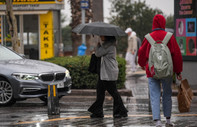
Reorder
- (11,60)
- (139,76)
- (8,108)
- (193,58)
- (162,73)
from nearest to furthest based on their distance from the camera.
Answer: (162,73) → (8,108) → (11,60) → (193,58) → (139,76)

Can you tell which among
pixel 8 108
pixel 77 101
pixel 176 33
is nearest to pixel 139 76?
pixel 176 33

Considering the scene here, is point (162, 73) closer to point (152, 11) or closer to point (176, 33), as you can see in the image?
point (176, 33)

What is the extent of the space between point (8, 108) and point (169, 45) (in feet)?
14.4

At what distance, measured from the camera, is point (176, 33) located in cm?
1611

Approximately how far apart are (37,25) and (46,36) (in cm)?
67

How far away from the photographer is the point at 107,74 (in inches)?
376

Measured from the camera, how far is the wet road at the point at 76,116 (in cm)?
884

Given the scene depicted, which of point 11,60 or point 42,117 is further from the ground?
point 11,60

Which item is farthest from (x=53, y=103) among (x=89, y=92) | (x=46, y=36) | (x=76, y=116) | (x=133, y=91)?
(x=46, y=36)

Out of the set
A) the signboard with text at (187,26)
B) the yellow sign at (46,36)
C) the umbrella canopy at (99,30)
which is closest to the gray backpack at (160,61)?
the umbrella canopy at (99,30)

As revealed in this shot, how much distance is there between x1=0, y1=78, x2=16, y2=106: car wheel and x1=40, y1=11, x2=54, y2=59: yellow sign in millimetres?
14432

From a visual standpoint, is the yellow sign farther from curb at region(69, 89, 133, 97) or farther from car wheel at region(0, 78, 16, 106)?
car wheel at region(0, 78, 16, 106)

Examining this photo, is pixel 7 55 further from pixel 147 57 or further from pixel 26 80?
pixel 147 57

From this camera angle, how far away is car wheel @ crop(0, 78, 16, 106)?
11680 mm
